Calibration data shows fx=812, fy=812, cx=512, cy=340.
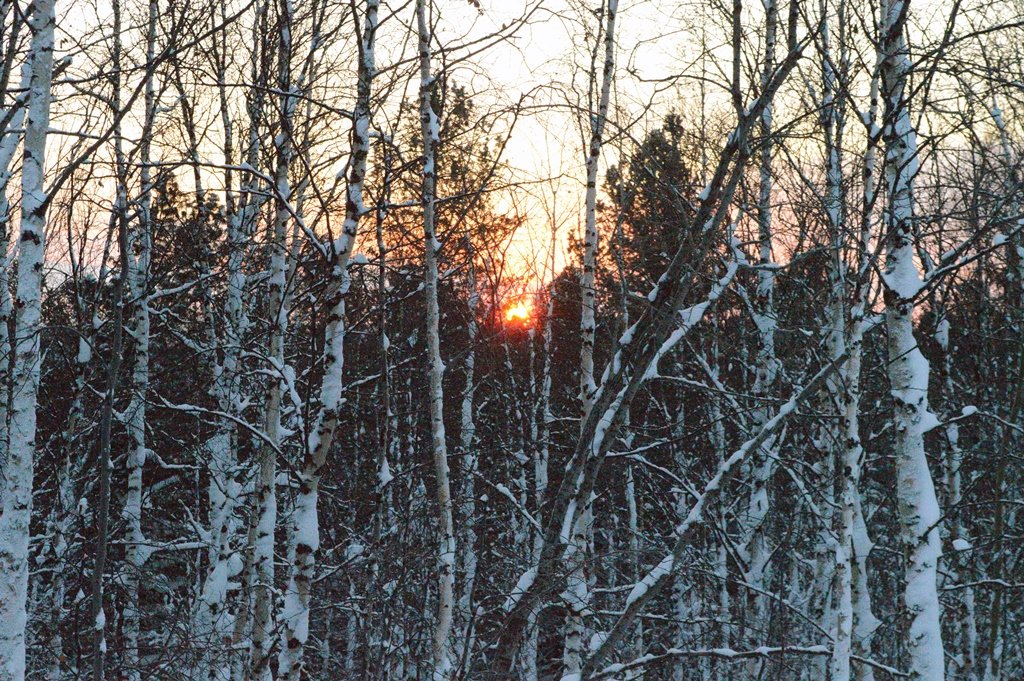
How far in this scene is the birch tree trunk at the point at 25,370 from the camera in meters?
5.20

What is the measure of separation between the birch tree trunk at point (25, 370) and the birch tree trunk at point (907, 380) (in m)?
5.79

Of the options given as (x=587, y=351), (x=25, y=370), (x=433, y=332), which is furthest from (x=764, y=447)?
(x=25, y=370)

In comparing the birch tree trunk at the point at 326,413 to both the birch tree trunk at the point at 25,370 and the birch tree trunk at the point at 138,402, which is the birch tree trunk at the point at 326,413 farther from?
the birch tree trunk at the point at 138,402

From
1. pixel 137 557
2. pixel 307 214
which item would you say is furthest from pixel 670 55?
pixel 137 557

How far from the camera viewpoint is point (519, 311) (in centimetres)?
1571

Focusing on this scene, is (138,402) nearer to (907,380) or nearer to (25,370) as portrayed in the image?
(25,370)

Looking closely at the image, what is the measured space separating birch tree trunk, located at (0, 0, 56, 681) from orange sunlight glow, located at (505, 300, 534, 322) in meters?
8.43

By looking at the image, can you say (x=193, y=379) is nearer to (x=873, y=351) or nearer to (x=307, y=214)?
(x=307, y=214)

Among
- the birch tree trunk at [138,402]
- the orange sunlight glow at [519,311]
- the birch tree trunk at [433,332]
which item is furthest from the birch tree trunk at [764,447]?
the birch tree trunk at [138,402]

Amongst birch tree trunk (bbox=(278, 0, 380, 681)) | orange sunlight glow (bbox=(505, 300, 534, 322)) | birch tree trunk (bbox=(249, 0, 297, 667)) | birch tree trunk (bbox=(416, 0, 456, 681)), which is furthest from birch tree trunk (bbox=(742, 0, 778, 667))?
orange sunlight glow (bbox=(505, 300, 534, 322))

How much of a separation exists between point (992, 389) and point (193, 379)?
13.3 meters

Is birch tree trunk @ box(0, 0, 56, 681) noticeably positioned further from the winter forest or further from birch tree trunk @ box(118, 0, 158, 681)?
birch tree trunk @ box(118, 0, 158, 681)

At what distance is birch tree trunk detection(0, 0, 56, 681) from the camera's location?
5.20 metres

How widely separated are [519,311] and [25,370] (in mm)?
10923
